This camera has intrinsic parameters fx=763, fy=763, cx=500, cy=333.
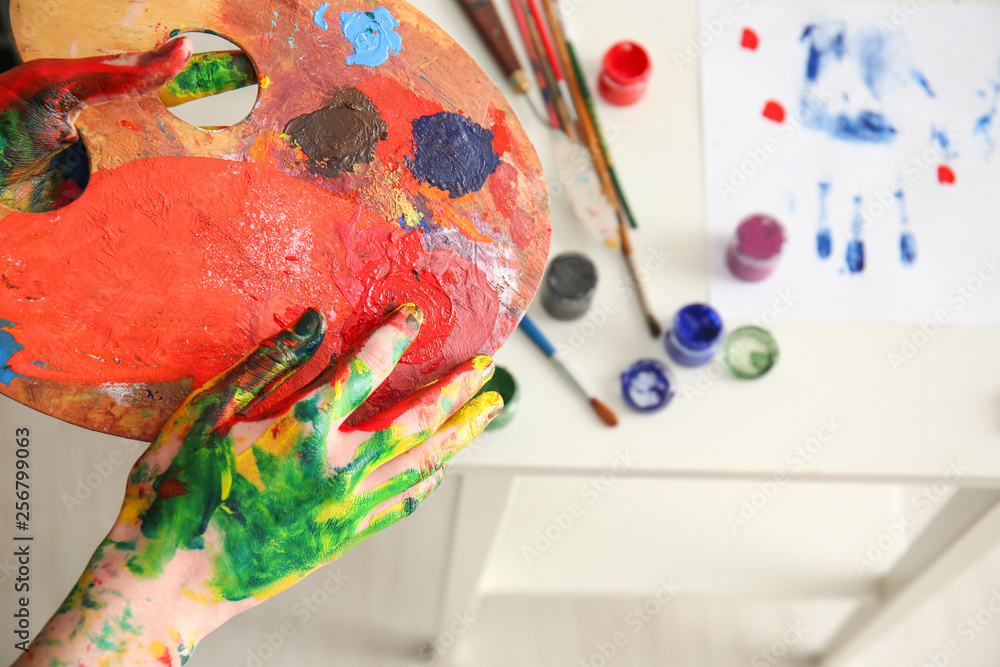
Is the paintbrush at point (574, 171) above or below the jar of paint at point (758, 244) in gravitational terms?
above

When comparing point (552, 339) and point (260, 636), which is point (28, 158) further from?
point (260, 636)

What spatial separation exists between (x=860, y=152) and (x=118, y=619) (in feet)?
3.44

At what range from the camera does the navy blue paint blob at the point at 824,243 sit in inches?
40.5

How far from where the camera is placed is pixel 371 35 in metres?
Result: 0.76

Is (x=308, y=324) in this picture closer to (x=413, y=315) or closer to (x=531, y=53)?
(x=413, y=315)

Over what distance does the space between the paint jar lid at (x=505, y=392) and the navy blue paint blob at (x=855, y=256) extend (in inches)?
19.1

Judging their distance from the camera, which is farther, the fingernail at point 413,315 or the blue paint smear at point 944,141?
the blue paint smear at point 944,141

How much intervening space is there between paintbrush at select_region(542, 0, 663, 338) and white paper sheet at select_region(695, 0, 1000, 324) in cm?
10

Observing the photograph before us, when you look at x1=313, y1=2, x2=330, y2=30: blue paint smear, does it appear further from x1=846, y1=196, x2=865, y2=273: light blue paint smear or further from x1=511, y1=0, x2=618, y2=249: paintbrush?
x1=846, y1=196, x2=865, y2=273: light blue paint smear

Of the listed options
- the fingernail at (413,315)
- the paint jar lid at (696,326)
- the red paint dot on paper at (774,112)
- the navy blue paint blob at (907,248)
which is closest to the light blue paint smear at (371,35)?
the fingernail at (413,315)

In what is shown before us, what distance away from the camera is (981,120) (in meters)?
1.08

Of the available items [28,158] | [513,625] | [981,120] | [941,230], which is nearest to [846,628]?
[513,625]

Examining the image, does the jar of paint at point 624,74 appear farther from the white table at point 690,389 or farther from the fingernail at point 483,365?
the fingernail at point 483,365

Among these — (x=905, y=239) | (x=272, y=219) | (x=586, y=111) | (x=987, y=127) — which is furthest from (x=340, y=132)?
(x=987, y=127)
